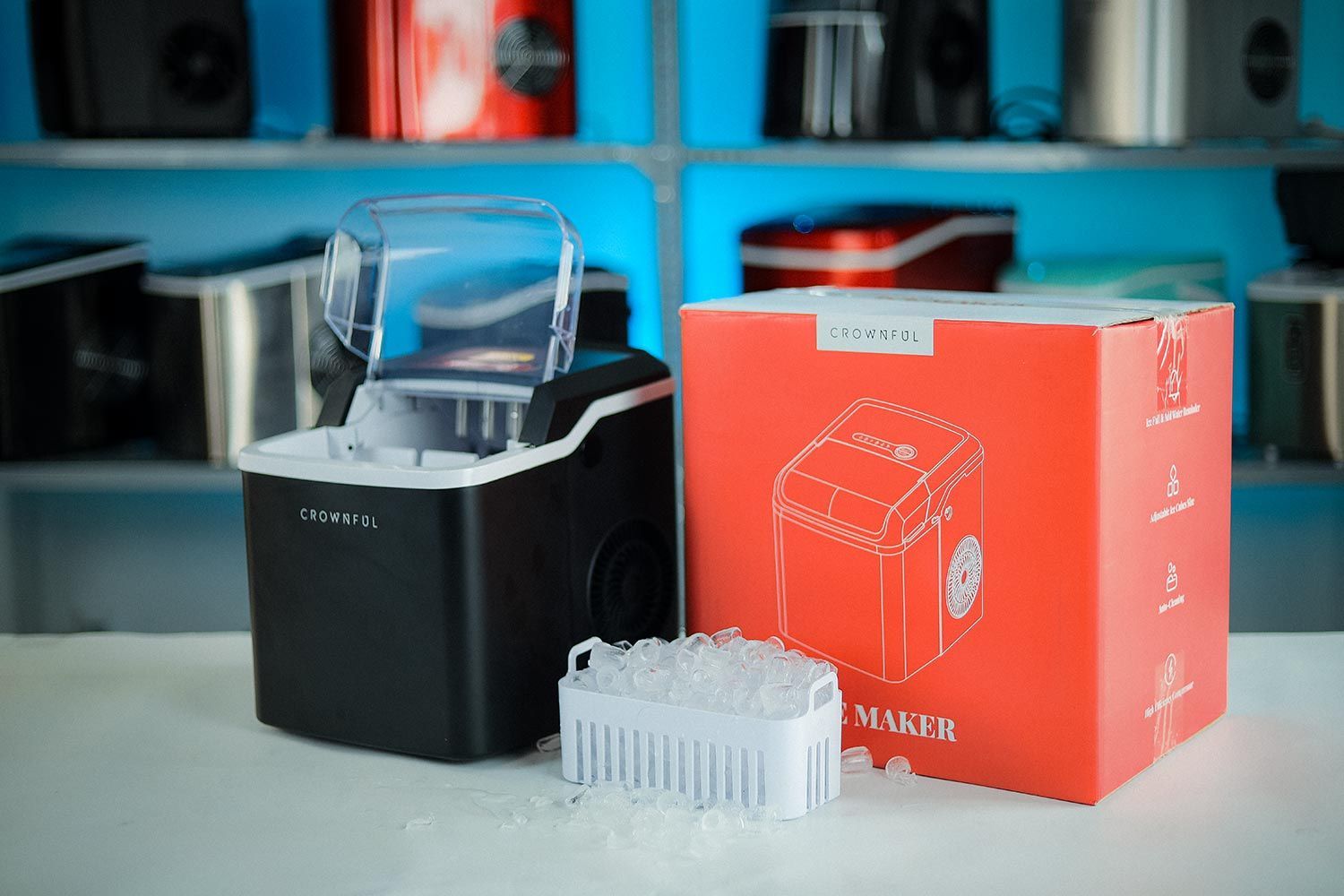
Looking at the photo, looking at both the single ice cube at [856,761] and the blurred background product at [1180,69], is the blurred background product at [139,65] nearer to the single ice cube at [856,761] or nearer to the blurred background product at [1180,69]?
the blurred background product at [1180,69]

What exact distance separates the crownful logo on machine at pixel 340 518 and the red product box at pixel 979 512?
231 millimetres

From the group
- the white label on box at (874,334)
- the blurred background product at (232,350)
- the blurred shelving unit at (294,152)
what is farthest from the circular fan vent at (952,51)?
the white label on box at (874,334)

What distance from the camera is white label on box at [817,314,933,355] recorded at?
37.6 inches

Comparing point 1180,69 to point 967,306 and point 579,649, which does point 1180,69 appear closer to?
point 967,306

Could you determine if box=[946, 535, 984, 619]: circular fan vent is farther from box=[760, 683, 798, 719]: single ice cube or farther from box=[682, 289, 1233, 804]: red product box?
box=[760, 683, 798, 719]: single ice cube

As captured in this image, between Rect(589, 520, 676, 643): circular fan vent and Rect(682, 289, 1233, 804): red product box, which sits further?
Rect(589, 520, 676, 643): circular fan vent

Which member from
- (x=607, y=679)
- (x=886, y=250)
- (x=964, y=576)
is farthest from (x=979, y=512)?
(x=886, y=250)

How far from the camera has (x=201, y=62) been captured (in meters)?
2.21

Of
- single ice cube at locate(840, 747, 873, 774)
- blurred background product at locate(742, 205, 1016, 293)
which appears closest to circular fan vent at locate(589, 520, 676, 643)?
single ice cube at locate(840, 747, 873, 774)

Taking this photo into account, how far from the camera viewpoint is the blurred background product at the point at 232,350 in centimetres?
224

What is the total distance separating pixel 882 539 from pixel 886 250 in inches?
47.8

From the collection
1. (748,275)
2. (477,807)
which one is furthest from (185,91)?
(477,807)

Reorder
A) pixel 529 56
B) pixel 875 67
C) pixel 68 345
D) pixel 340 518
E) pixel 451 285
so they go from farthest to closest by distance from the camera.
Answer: pixel 68 345 < pixel 529 56 < pixel 875 67 < pixel 451 285 < pixel 340 518

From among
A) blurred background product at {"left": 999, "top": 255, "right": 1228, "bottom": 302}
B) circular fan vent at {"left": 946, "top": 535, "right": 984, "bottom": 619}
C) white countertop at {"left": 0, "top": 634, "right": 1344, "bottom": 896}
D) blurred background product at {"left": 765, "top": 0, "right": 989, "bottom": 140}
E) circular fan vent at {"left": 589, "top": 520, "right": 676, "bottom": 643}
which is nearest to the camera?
white countertop at {"left": 0, "top": 634, "right": 1344, "bottom": 896}
